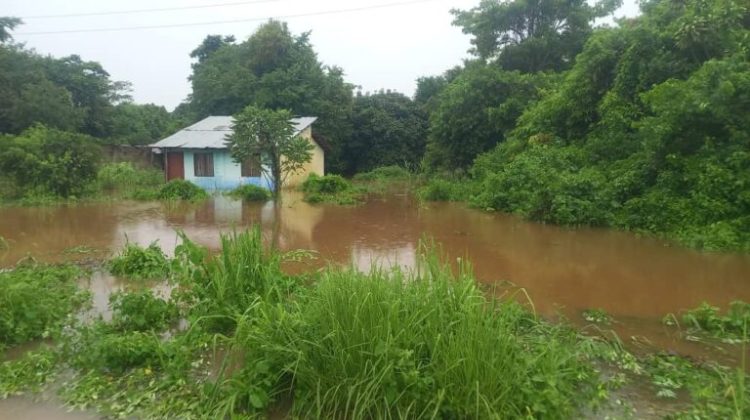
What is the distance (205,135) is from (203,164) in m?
1.50

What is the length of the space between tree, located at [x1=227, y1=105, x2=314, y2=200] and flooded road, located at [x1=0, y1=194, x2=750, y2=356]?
2137 mm

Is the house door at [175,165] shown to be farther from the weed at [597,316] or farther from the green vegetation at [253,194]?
the weed at [597,316]

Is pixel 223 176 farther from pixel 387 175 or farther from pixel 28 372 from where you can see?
pixel 28 372

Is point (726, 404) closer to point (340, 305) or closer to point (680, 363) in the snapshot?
point (680, 363)

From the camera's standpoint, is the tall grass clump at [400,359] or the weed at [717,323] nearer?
the tall grass clump at [400,359]

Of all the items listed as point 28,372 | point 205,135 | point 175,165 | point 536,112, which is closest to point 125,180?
point 175,165

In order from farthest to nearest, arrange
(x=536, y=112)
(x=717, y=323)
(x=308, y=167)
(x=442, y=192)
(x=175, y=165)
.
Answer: (x=308, y=167) < (x=175, y=165) < (x=442, y=192) < (x=536, y=112) < (x=717, y=323)

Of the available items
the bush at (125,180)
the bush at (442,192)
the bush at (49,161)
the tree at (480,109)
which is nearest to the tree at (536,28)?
the tree at (480,109)

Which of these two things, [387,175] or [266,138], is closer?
[266,138]

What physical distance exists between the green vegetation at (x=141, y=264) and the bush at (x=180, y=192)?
1102 cm

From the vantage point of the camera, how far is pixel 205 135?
23.4 m

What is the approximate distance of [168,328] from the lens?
5.02m

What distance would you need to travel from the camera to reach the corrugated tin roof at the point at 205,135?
2223cm

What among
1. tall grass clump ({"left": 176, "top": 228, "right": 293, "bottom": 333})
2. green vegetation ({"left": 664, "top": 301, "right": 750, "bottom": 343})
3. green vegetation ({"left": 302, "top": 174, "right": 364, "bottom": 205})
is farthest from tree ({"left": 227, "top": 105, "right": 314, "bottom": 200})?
green vegetation ({"left": 664, "top": 301, "right": 750, "bottom": 343})
